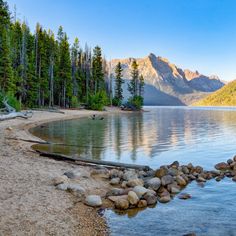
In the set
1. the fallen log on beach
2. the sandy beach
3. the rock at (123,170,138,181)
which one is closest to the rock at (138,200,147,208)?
the sandy beach

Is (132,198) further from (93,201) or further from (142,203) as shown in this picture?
(93,201)

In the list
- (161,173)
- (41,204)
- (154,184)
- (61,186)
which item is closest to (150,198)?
(154,184)

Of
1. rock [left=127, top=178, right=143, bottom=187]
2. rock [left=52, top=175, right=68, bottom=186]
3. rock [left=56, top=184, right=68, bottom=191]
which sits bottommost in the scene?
rock [left=127, top=178, right=143, bottom=187]

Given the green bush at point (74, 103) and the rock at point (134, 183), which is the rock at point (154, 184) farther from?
the green bush at point (74, 103)

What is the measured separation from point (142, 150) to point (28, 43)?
48981mm

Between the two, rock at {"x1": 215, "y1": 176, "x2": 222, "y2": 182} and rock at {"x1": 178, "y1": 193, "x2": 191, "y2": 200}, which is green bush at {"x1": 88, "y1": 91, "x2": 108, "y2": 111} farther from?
rock at {"x1": 178, "y1": 193, "x2": 191, "y2": 200}

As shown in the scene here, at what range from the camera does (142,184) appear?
415 inches

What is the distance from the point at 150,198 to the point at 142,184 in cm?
136

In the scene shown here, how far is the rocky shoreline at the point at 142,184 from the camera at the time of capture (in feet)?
29.3

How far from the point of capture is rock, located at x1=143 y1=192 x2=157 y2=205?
915cm

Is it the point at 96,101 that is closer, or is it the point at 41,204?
the point at 41,204

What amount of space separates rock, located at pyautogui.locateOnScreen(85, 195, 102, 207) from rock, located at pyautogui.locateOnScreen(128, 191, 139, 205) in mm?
845

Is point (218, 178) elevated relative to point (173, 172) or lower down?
lower down

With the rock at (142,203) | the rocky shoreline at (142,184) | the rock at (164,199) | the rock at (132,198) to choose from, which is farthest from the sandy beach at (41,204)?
the rock at (164,199)
